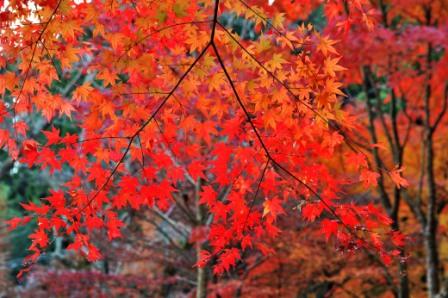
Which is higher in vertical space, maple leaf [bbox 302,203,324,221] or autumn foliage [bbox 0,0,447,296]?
autumn foliage [bbox 0,0,447,296]

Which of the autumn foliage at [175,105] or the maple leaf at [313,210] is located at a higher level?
the autumn foliage at [175,105]

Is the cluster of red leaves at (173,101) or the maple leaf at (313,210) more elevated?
the cluster of red leaves at (173,101)

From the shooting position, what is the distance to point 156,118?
3.66 metres

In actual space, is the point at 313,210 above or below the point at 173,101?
below

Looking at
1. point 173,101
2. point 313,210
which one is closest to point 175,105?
point 173,101

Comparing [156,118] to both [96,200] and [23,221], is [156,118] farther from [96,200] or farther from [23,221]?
[23,221]

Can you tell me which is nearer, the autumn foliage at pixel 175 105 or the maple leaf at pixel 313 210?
the autumn foliage at pixel 175 105

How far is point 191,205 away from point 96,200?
6786 mm

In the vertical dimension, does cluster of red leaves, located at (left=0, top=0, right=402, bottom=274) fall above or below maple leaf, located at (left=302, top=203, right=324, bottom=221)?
above

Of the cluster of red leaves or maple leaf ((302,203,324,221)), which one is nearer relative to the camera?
the cluster of red leaves

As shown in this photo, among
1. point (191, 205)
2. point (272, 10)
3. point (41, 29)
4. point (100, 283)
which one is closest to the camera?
point (41, 29)

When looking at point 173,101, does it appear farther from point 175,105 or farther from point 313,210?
point 313,210

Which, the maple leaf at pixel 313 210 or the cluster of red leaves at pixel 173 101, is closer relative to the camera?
the cluster of red leaves at pixel 173 101

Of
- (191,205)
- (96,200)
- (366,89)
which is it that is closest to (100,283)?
(191,205)
